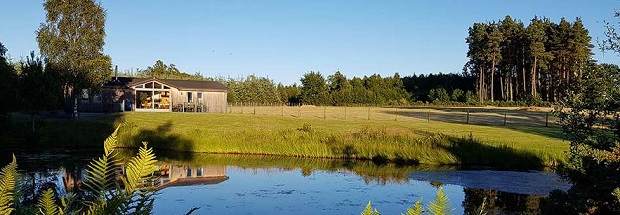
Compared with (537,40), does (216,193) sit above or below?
below

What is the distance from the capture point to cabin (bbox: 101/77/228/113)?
44344 millimetres

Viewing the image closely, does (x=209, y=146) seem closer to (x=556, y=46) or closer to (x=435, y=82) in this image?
(x=556, y=46)

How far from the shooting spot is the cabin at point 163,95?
44.3 metres

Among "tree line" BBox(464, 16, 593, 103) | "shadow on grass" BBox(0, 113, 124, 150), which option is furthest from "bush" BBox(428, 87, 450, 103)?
"shadow on grass" BBox(0, 113, 124, 150)

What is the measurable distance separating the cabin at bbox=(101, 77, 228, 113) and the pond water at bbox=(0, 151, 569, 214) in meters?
21.1

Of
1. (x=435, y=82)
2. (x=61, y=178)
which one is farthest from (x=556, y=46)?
(x=61, y=178)

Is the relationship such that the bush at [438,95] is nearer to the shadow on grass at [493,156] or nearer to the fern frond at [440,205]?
the shadow on grass at [493,156]

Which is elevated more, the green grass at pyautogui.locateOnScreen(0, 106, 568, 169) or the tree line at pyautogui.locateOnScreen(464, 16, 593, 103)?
the tree line at pyautogui.locateOnScreen(464, 16, 593, 103)

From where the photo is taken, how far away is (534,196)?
53.0 feet

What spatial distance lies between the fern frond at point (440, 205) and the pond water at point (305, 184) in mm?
12165

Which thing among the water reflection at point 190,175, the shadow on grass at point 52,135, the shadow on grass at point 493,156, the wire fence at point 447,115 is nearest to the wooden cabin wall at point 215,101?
the wire fence at point 447,115

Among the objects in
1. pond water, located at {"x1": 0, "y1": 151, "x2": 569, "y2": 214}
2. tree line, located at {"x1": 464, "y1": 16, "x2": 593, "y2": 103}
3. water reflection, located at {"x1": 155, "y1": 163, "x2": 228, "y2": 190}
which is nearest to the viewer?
pond water, located at {"x1": 0, "y1": 151, "x2": 569, "y2": 214}

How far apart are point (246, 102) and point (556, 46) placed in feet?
135

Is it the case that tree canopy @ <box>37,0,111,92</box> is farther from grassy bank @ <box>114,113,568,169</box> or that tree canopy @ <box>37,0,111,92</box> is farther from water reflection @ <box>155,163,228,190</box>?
water reflection @ <box>155,163,228,190</box>
